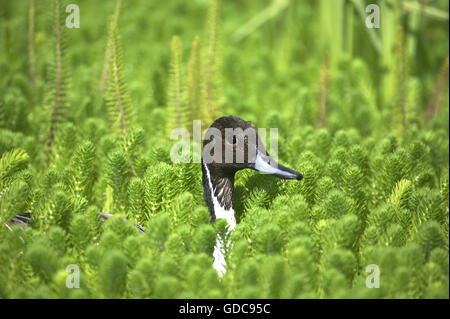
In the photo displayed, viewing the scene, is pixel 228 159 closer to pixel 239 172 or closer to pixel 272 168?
pixel 272 168

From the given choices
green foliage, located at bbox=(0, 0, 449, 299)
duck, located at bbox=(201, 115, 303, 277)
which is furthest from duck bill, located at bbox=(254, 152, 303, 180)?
green foliage, located at bbox=(0, 0, 449, 299)

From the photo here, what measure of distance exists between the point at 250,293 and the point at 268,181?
95 cm

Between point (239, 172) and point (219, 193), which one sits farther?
point (239, 172)

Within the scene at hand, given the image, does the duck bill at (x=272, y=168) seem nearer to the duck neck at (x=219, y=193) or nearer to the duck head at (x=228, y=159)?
the duck head at (x=228, y=159)

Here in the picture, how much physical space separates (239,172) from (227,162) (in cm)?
47

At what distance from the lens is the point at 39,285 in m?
2.19

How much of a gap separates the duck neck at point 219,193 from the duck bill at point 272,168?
186 millimetres

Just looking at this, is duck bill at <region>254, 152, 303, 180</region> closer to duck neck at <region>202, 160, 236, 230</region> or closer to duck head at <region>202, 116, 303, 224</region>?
duck head at <region>202, 116, 303, 224</region>

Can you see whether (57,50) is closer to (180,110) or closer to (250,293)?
(180,110)

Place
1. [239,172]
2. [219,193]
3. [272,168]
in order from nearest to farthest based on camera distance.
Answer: [272,168] < [219,193] < [239,172]

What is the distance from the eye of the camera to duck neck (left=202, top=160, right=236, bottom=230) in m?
2.72

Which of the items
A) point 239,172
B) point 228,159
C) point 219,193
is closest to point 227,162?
point 228,159

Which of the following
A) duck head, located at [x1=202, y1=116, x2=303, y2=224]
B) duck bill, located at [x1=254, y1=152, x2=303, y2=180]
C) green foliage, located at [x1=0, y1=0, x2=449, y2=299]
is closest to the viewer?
green foliage, located at [x1=0, y1=0, x2=449, y2=299]

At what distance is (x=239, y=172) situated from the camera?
313 centimetres
